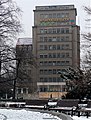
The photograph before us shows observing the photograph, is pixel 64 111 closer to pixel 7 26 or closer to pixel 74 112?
pixel 74 112

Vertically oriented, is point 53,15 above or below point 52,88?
above

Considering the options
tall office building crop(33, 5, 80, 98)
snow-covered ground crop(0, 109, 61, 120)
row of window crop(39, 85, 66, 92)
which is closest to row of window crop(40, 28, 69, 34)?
tall office building crop(33, 5, 80, 98)

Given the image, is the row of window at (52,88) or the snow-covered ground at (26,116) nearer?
the snow-covered ground at (26,116)

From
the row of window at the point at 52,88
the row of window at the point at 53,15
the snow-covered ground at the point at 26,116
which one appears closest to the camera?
the snow-covered ground at the point at 26,116

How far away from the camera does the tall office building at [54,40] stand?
408 ft

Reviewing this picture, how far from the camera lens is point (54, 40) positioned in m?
126

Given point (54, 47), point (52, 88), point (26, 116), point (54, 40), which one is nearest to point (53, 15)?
point (54, 40)

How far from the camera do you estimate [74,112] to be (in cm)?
2481

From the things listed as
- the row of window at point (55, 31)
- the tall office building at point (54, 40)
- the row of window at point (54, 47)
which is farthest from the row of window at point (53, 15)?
the row of window at point (54, 47)

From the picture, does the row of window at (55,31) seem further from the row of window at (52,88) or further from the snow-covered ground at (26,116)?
the snow-covered ground at (26,116)

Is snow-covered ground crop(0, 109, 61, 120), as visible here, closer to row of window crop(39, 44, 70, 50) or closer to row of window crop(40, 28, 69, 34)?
row of window crop(40, 28, 69, 34)

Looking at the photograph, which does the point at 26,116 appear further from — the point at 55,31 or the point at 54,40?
the point at 54,40

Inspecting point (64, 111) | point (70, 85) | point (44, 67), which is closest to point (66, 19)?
point (44, 67)

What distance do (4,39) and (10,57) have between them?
6.62 metres
